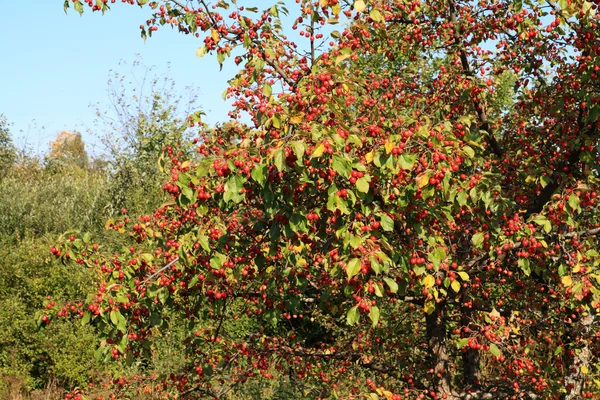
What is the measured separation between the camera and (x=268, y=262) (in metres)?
5.82

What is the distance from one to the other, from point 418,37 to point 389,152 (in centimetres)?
315

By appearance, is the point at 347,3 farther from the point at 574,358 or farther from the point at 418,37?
the point at 574,358

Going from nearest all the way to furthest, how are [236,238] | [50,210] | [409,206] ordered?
[409,206]
[236,238]
[50,210]

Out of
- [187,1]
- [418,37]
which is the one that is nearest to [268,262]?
[187,1]

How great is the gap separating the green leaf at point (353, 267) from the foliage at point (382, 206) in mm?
20

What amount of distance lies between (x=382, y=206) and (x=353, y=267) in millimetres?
1255

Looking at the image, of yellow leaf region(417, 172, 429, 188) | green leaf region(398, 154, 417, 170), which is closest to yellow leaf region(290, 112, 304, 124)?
green leaf region(398, 154, 417, 170)

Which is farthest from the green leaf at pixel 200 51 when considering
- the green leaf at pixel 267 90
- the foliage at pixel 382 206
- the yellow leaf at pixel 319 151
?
the yellow leaf at pixel 319 151

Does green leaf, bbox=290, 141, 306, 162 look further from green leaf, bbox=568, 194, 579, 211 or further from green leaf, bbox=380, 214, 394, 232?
green leaf, bbox=568, 194, 579, 211

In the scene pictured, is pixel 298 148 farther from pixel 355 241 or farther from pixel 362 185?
pixel 355 241

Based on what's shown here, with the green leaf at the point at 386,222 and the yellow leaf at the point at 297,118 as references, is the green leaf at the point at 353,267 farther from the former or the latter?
the yellow leaf at the point at 297,118

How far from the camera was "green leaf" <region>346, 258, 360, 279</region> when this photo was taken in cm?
382

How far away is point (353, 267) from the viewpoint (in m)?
3.87

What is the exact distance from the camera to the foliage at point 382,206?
426 cm
